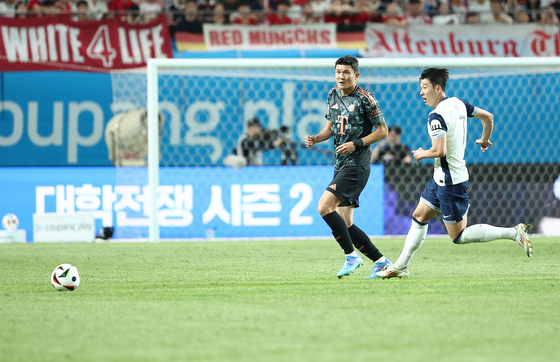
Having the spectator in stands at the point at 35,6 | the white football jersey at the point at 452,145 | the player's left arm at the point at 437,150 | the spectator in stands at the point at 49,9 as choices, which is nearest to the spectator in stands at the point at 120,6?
the spectator in stands at the point at 49,9

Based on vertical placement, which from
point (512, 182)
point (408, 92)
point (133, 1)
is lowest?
point (512, 182)

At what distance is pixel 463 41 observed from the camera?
12852 mm

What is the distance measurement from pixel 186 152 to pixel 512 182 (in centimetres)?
532

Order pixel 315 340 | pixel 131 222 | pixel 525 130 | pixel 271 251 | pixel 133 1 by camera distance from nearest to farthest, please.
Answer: pixel 315 340
pixel 271 251
pixel 131 222
pixel 525 130
pixel 133 1

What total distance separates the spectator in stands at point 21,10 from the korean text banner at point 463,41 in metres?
5.88

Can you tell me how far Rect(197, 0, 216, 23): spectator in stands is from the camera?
41.6 ft

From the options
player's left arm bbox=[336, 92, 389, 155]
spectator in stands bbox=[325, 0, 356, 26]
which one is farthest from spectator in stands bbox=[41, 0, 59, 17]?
player's left arm bbox=[336, 92, 389, 155]

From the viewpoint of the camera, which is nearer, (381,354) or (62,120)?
(381,354)

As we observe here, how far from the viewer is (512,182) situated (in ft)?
30.6

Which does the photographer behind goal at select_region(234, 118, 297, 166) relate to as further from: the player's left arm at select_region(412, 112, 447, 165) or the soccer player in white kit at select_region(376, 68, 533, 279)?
the player's left arm at select_region(412, 112, 447, 165)

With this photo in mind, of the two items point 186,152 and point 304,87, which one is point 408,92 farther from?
point 186,152

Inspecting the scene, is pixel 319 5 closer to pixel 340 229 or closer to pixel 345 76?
pixel 345 76

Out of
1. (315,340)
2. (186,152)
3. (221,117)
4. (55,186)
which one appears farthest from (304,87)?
(315,340)

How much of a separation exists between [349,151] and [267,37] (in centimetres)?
803
